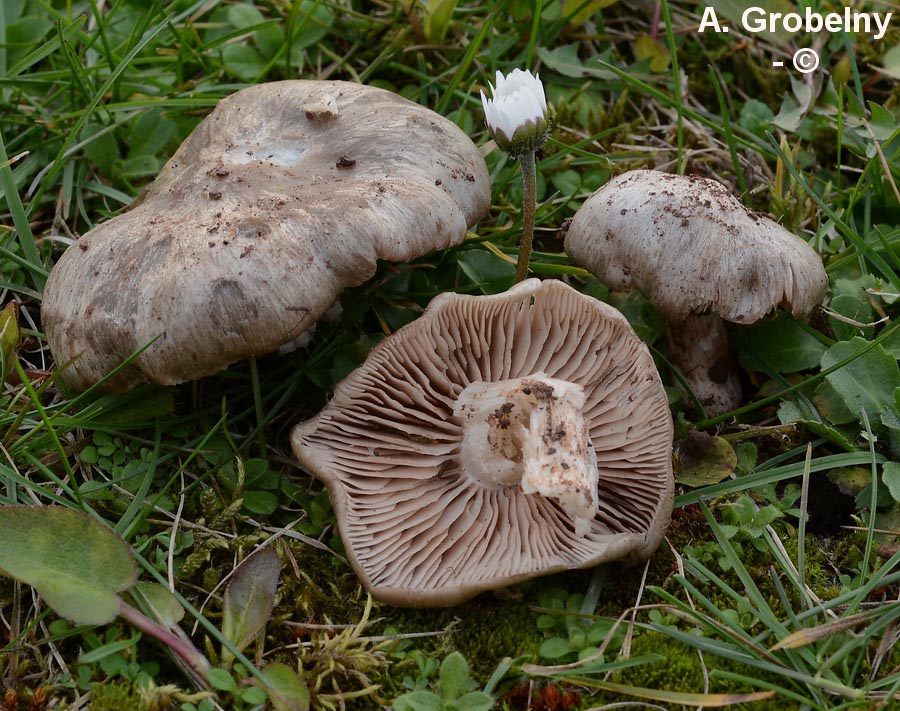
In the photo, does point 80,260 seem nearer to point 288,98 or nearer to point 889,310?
point 288,98

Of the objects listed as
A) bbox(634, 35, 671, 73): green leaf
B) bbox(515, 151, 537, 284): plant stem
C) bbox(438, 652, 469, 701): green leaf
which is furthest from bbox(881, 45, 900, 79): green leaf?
bbox(438, 652, 469, 701): green leaf

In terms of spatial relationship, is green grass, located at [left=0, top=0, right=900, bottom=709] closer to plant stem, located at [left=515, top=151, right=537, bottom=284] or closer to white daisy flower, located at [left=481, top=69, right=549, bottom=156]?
plant stem, located at [left=515, top=151, right=537, bottom=284]

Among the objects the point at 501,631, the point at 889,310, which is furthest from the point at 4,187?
the point at 889,310

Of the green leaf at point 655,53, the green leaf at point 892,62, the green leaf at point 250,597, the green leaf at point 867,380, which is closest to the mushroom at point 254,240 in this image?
the green leaf at point 250,597

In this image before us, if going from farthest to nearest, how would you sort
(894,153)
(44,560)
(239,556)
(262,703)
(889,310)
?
(894,153) < (889,310) < (239,556) < (44,560) < (262,703)

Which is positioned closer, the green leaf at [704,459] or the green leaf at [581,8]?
the green leaf at [704,459]

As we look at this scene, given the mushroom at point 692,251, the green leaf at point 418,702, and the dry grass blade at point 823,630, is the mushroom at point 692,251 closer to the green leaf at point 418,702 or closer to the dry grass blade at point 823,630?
the dry grass blade at point 823,630
